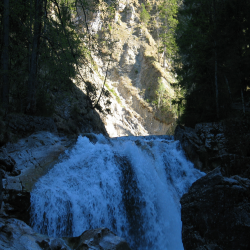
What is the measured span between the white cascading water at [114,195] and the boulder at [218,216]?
2380 millimetres

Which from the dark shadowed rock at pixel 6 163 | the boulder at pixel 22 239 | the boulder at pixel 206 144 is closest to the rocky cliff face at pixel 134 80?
the boulder at pixel 206 144

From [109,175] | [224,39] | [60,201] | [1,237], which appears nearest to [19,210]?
[60,201]

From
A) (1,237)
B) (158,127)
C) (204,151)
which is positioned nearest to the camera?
(1,237)

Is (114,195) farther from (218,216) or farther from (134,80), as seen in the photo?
(134,80)

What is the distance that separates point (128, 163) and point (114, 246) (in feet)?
14.8

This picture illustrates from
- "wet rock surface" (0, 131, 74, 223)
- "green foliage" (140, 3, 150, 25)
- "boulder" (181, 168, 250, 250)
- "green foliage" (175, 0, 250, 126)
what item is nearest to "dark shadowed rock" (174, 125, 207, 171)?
"green foliage" (175, 0, 250, 126)

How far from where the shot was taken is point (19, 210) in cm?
500

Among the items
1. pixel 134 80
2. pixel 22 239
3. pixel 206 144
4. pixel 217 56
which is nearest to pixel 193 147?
pixel 206 144

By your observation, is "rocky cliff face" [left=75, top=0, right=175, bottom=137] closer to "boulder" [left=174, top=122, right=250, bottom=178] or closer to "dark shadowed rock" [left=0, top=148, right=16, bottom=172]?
"boulder" [left=174, top=122, right=250, bottom=178]

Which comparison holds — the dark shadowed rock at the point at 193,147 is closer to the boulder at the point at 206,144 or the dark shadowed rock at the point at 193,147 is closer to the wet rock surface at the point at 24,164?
the boulder at the point at 206,144

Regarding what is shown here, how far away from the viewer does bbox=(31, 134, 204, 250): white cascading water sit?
5.52m

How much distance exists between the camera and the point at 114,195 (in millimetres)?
6918

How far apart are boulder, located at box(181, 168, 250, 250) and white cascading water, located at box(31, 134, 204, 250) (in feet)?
7.81

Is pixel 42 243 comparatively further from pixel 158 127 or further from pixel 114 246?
pixel 158 127
